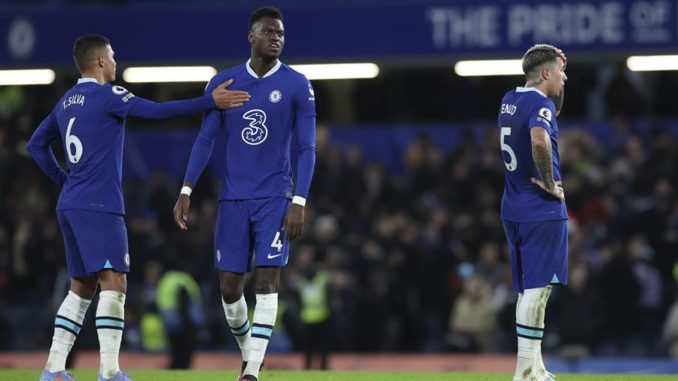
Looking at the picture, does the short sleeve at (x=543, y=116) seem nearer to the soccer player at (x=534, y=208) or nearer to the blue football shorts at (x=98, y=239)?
the soccer player at (x=534, y=208)

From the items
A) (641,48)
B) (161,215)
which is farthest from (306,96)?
(161,215)

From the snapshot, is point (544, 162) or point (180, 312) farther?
point (180, 312)

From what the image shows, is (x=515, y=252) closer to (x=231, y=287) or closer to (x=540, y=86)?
(x=540, y=86)

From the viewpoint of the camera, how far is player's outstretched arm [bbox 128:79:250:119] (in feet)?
30.6

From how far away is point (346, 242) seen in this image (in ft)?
60.3

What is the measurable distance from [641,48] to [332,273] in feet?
15.1

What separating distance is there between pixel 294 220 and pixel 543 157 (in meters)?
1.70

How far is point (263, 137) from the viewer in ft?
30.7

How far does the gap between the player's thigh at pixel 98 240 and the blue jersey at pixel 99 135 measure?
0.20 feet

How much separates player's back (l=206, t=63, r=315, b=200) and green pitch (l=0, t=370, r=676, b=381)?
1.79m

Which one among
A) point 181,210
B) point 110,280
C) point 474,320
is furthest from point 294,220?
point 474,320

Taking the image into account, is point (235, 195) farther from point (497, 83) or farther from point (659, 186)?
point (497, 83)

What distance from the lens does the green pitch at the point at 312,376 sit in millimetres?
10703

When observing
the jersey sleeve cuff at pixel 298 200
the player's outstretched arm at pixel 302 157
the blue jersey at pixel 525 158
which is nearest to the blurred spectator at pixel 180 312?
the player's outstretched arm at pixel 302 157
